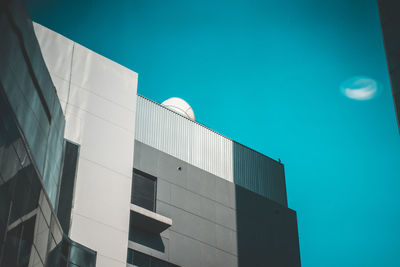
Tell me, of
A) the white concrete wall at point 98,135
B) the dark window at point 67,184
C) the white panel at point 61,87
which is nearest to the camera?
the dark window at point 67,184

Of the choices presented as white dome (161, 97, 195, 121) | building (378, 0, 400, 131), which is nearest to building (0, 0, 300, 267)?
white dome (161, 97, 195, 121)

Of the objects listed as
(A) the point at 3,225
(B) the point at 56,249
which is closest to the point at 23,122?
(A) the point at 3,225

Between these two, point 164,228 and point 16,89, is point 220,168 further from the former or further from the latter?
point 16,89

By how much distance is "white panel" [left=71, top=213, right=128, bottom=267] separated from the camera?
107 ft

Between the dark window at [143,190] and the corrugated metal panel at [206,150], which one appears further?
the corrugated metal panel at [206,150]

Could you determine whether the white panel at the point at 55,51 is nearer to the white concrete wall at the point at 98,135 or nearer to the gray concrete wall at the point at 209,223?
the white concrete wall at the point at 98,135

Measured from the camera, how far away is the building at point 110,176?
22.2 meters

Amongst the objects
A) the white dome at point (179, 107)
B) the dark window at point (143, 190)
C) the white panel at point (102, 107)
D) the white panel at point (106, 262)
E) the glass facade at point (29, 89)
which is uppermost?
the white dome at point (179, 107)

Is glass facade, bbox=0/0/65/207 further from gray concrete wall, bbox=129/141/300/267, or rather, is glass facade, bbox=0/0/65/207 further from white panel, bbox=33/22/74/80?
gray concrete wall, bbox=129/141/300/267

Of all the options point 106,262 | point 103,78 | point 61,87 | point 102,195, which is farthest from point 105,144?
point 106,262

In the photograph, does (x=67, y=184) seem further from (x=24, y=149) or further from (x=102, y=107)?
(x=24, y=149)

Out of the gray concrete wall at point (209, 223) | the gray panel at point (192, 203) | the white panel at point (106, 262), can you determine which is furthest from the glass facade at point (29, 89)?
the gray panel at point (192, 203)

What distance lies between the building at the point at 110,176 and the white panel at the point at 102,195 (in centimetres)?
6

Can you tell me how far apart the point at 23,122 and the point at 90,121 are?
14316 millimetres
